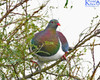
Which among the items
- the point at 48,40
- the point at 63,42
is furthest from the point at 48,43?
the point at 63,42

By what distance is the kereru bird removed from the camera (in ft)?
5.48

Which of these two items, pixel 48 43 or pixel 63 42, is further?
pixel 63 42

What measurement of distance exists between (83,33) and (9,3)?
0.57m

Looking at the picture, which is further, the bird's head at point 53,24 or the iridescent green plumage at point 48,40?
the bird's head at point 53,24

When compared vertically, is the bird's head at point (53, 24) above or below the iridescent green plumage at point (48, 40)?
above

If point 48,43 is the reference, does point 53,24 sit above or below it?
above

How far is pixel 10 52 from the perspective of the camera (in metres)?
1.43

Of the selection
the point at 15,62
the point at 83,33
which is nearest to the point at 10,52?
the point at 15,62

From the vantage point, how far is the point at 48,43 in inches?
Answer: 63.9

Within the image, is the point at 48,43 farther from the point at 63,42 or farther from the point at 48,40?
the point at 63,42

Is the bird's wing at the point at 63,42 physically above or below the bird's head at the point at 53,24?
below

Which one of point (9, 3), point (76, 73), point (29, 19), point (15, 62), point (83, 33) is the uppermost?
point (9, 3)

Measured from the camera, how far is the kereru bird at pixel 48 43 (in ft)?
5.48

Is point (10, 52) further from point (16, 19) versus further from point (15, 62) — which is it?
point (16, 19)
